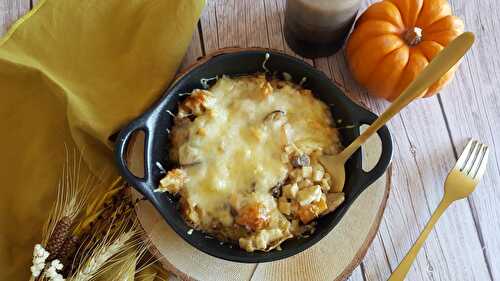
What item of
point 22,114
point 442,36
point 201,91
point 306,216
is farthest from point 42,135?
point 442,36

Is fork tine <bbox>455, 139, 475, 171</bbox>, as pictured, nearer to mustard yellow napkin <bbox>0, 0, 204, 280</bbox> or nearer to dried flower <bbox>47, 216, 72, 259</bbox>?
mustard yellow napkin <bbox>0, 0, 204, 280</bbox>

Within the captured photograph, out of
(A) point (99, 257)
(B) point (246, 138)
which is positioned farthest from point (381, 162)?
(A) point (99, 257)

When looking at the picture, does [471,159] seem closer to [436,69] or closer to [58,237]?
[436,69]

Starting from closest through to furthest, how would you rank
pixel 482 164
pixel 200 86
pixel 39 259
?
1. pixel 39 259
2. pixel 200 86
3. pixel 482 164

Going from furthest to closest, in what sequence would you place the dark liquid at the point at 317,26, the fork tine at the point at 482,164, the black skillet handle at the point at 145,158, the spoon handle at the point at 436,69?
the fork tine at the point at 482,164, the dark liquid at the point at 317,26, the black skillet handle at the point at 145,158, the spoon handle at the point at 436,69

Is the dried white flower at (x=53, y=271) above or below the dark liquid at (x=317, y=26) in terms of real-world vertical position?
below

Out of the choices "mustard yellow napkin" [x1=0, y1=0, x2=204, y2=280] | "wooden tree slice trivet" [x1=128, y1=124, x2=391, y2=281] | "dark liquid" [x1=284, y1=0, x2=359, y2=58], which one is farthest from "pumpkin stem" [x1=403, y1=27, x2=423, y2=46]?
"mustard yellow napkin" [x1=0, y1=0, x2=204, y2=280]

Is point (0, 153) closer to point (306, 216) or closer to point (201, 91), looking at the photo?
point (201, 91)

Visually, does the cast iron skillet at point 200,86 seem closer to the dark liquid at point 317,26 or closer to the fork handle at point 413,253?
the dark liquid at point 317,26

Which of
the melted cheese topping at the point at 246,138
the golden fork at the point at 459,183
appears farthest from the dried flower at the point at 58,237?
the golden fork at the point at 459,183
